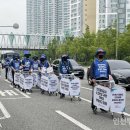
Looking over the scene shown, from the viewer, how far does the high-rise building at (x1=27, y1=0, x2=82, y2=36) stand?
168m

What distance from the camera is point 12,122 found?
991 cm

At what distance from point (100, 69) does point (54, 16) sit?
165 m

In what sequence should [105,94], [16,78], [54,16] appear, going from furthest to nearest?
[54,16] → [16,78] → [105,94]

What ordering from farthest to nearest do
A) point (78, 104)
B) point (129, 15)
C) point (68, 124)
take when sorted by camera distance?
point (129, 15)
point (78, 104)
point (68, 124)

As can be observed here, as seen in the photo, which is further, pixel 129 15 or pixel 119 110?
pixel 129 15

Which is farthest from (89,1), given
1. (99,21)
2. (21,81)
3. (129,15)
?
(21,81)

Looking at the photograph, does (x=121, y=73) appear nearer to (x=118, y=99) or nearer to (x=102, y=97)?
(x=102, y=97)

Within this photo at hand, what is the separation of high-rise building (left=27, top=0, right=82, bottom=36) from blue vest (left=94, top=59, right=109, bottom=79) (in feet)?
498

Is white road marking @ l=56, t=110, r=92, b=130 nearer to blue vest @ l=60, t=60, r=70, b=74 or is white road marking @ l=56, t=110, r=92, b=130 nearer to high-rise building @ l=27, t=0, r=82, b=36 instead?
blue vest @ l=60, t=60, r=70, b=74

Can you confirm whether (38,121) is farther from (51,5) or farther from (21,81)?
(51,5)

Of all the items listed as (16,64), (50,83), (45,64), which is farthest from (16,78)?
(50,83)

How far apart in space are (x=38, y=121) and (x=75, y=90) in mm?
4869

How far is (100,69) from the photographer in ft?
36.8

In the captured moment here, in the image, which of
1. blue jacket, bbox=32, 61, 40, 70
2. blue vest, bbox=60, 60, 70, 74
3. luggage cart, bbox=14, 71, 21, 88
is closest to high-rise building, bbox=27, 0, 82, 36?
luggage cart, bbox=14, 71, 21, 88
